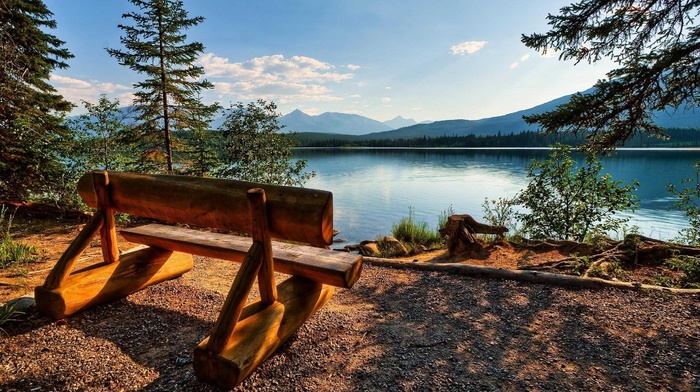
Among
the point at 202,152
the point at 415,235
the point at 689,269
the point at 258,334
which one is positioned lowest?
the point at 415,235

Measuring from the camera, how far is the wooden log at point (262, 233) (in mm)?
2621

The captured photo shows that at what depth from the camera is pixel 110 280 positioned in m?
3.72

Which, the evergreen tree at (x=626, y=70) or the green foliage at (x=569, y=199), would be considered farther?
the green foliage at (x=569, y=199)

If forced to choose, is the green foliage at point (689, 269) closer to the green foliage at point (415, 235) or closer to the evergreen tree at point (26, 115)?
the green foliage at point (415, 235)

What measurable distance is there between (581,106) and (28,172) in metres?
13.2

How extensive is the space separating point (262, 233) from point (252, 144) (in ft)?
28.8

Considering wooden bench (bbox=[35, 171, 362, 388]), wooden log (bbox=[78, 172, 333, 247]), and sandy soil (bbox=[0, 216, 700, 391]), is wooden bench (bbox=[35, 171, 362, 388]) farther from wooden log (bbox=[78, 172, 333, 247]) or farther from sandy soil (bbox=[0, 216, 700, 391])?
sandy soil (bbox=[0, 216, 700, 391])

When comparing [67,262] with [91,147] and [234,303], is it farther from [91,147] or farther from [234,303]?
[91,147]

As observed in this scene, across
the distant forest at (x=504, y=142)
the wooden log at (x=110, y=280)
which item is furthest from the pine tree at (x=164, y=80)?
the distant forest at (x=504, y=142)

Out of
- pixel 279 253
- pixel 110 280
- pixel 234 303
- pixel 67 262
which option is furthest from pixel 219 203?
pixel 110 280

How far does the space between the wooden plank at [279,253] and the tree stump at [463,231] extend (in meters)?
4.69

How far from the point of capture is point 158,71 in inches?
398

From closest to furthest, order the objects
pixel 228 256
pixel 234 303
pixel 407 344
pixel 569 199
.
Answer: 1. pixel 234 303
2. pixel 407 344
3. pixel 228 256
4. pixel 569 199

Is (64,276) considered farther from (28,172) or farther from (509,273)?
(28,172)
